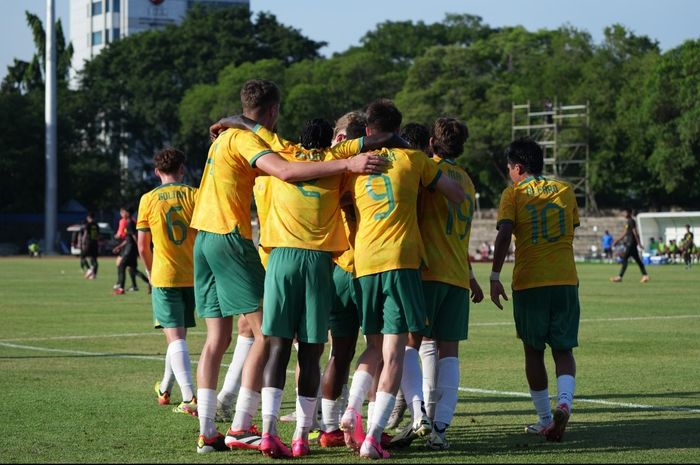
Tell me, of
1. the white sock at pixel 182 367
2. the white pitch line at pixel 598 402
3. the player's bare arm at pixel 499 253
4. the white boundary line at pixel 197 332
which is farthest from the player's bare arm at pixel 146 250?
the white boundary line at pixel 197 332

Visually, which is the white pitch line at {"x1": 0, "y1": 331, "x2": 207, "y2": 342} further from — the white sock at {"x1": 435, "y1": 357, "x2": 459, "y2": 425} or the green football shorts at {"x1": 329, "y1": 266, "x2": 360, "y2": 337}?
the white sock at {"x1": 435, "y1": 357, "x2": 459, "y2": 425}

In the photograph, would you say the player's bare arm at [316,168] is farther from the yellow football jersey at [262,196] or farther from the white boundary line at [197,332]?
the white boundary line at [197,332]

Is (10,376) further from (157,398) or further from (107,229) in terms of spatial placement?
(107,229)

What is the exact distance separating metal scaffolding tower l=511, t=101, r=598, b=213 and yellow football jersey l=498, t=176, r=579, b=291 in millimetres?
74922

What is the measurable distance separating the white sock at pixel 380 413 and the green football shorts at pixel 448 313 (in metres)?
0.75

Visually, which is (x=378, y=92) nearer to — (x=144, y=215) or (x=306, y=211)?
(x=144, y=215)

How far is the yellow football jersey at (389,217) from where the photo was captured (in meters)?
7.93

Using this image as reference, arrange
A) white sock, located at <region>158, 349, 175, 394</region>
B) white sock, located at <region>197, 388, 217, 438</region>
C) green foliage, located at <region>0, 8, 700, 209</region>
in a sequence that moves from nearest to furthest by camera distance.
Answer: white sock, located at <region>197, 388, 217, 438</region> < white sock, located at <region>158, 349, 175, 394</region> < green foliage, located at <region>0, 8, 700, 209</region>

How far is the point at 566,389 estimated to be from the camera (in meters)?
8.91

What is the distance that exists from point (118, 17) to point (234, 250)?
466ft

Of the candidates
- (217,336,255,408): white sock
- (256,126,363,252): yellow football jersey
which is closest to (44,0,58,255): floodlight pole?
(217,336,255,408): white sock

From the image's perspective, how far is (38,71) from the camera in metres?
109

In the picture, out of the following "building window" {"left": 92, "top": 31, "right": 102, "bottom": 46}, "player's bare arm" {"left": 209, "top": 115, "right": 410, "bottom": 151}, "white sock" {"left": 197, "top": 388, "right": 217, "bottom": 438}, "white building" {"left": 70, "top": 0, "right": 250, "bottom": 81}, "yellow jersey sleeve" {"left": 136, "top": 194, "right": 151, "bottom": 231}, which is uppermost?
"white building" {"left": 70, "top": 0, "right": 250, "bottom": 81}

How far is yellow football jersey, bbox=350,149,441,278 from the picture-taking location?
26.0 ft
